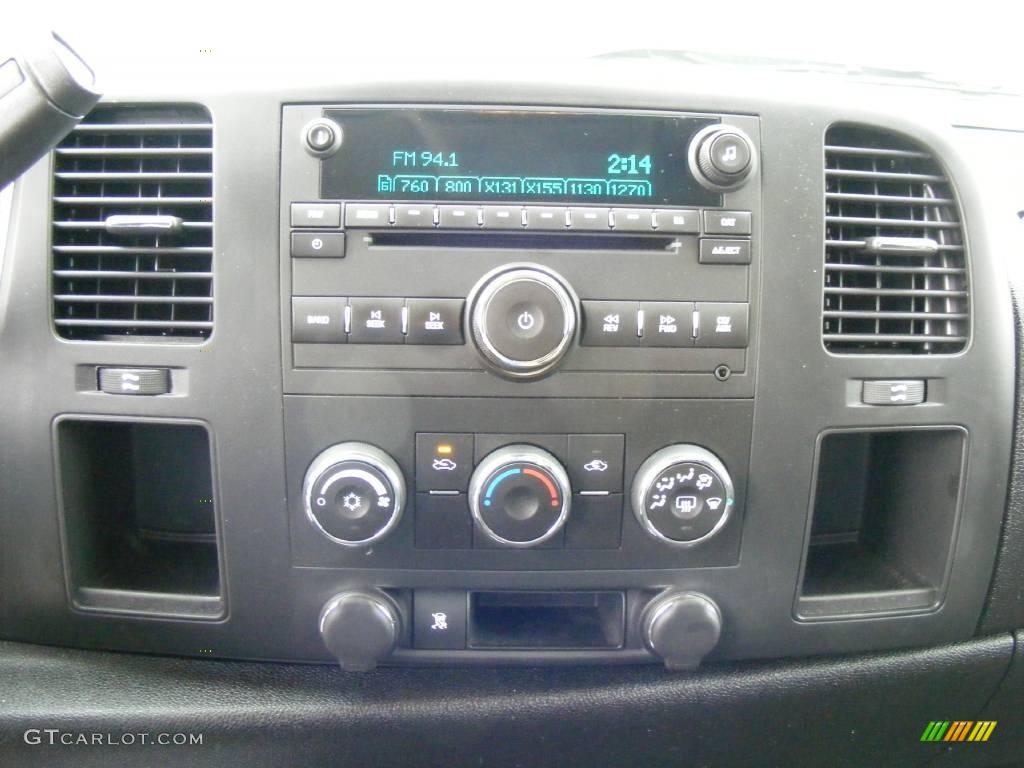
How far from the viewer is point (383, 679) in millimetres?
1162

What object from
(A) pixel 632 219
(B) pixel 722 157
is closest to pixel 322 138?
(A) pixel 632 219

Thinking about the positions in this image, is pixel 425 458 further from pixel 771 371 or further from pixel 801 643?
pixel 801 643

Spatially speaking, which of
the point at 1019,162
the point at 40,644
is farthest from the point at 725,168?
the point at 40,644

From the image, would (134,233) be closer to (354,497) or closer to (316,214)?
(316,214)

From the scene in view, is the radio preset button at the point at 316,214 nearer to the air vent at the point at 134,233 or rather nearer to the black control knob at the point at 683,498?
the air vent at the point at 134,233

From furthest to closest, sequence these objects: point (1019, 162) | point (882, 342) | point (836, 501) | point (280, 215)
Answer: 1. point (1019, 162)
2. point (836, 501)
3. point (882, 342)
4. point (280, 215)

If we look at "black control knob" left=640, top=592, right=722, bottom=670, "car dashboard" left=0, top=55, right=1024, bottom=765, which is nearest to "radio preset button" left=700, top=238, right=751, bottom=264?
"car dashboard" left=0, top=55, right=1024, bottom=765

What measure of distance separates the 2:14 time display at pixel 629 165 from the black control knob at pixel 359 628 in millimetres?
671

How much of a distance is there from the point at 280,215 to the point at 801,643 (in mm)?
971

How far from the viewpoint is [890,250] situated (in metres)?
1.10

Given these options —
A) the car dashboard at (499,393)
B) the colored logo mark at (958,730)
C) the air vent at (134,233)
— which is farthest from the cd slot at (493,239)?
the colored logo mark at (958,730)

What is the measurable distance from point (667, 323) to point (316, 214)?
486 mm

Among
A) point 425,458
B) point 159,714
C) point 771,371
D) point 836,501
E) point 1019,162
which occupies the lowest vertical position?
point 159,714

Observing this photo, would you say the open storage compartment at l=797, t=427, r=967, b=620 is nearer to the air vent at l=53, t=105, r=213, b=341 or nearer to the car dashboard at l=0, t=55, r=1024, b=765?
the car dashboard at l=0, t=55, r=1024, b=765
